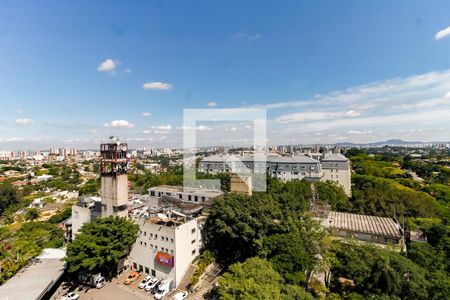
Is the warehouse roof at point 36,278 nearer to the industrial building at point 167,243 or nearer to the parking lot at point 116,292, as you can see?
the parking lot at point 116,292

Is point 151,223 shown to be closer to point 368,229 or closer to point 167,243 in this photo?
point 167,243

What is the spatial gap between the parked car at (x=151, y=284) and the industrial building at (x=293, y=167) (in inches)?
833

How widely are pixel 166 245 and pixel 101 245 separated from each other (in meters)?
4.13

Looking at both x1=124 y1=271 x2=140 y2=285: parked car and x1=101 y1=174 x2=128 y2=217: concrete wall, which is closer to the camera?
x1=124 y1=271 x2=140 y2=285: parked car

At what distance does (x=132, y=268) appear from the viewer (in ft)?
57.0

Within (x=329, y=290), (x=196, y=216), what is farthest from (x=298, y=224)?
(x=196, y=216)

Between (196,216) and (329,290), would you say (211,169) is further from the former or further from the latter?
(329,290)

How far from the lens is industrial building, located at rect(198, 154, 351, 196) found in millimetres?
35562

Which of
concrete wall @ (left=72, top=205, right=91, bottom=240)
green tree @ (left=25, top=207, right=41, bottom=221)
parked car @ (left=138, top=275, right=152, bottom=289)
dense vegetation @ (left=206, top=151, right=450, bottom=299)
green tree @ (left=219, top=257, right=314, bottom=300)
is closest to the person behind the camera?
green tree @ (left=219, top=257, right=314, bottom=300)

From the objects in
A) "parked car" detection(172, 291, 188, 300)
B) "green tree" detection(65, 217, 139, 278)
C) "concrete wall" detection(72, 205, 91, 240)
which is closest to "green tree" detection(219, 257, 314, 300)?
"parked car" detection(172, 291, 188, 300)

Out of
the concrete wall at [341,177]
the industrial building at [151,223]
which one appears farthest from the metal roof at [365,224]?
the concrete wall at [341,177]

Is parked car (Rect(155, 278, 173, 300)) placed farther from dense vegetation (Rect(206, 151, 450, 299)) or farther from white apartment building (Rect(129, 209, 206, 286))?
dense vegetation (Rect(206, 151, 450, 299))

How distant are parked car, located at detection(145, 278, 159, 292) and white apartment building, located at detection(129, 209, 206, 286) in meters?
0.39

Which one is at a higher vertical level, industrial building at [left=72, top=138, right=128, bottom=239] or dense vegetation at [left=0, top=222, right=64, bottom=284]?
industrial building at [left=72, top=138, right=128, bottom=239]
